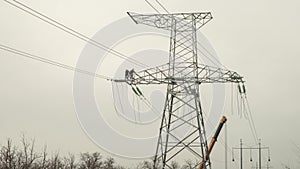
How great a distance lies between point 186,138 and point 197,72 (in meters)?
3.18

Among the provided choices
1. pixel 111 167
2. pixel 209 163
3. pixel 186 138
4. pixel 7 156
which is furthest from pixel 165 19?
pixel 111 167

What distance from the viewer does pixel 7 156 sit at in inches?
1396

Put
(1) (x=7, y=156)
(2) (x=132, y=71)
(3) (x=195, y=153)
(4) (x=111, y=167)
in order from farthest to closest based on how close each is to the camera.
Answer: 1. (4) (x=111, y=167)
2. (1) (x=7, y=156)
3. (2) (x=132, y=71)
4. (3) (x=195, y=153)

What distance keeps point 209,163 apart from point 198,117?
2698 millimetres

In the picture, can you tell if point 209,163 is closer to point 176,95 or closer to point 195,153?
point 195,153

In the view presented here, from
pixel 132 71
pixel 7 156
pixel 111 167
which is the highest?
pixel 132 71

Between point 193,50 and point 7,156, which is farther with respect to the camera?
point 7,156

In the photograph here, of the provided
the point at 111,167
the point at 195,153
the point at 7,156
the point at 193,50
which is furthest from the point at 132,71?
the point at 111,167

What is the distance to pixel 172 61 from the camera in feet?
67.1

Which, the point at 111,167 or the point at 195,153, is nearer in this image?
the point at 195,153

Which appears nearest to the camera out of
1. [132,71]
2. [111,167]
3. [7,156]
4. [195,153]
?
[195,153]

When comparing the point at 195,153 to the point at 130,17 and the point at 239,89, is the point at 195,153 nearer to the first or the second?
the point at 239,89

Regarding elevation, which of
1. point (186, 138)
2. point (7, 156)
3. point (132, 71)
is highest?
point (132, 71)

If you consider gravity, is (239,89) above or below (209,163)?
above
